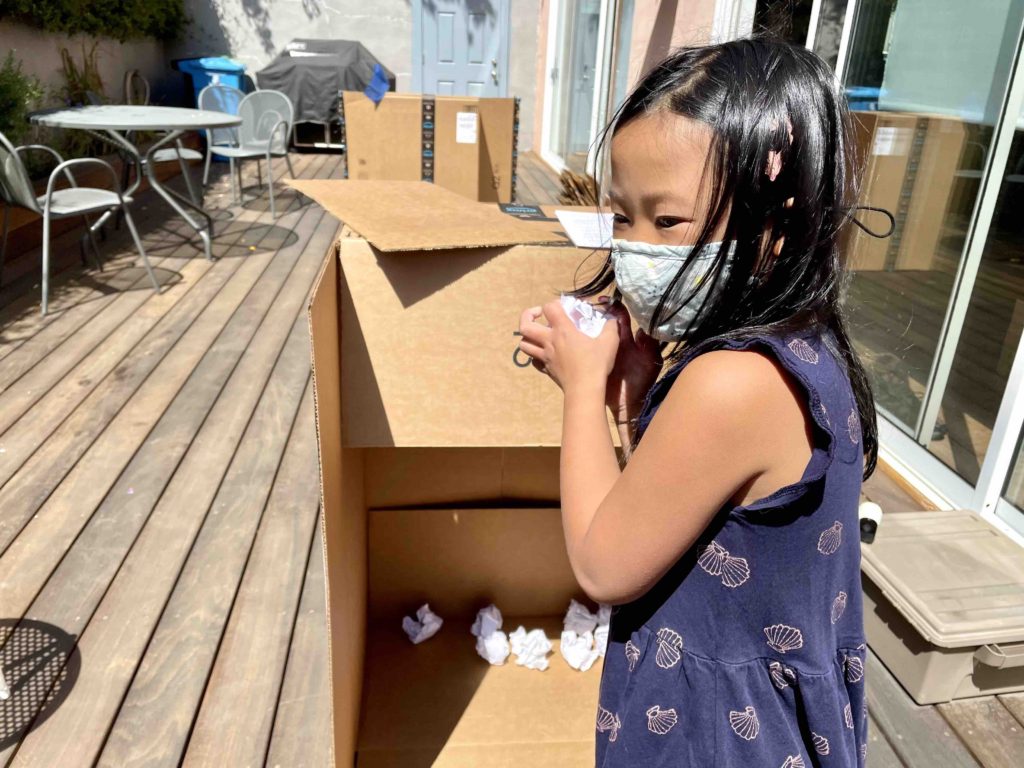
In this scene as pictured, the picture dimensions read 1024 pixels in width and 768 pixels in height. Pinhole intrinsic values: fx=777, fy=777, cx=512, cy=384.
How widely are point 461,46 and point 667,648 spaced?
9.50m

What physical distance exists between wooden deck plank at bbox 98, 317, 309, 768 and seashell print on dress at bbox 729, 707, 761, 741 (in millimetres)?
1118

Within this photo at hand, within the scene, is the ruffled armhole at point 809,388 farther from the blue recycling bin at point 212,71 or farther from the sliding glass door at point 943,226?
the blue recycling bin at point 212,71

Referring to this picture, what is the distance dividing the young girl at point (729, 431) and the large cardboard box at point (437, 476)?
323 mm

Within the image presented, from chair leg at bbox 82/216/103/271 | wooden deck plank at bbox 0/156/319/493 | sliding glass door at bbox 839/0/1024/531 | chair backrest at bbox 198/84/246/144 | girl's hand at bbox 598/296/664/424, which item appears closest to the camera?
girl's hand at bbox 598/296/664/424

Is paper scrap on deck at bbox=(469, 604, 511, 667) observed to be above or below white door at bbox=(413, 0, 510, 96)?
below

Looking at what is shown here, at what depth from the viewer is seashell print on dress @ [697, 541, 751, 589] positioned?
699 millimetres

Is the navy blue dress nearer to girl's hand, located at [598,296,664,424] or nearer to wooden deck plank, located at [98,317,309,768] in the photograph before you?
girl's hand, located at [598,296,664,424]

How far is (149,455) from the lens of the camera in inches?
95.2

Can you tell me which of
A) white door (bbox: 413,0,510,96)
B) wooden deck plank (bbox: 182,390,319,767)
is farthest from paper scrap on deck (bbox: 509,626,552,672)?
white door (bbox: 413,0,510,96)

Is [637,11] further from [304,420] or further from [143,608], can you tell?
[143,608]

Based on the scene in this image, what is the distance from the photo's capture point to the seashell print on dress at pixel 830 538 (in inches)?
27.2

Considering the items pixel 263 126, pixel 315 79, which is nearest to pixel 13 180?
pixel 263 126

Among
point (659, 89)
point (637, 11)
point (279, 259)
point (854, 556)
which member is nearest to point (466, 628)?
point (854, 556)

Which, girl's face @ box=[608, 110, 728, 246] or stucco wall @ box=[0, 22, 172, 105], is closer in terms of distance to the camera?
girl's face @ box=[608, 110, 728, 246]
